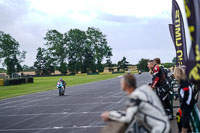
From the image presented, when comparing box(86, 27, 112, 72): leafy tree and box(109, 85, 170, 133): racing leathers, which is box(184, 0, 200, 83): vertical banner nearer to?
box(109, 85, 170, 133): racing leathers

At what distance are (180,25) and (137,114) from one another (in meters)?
9.82

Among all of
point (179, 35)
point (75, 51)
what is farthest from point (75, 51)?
point (179, 35)

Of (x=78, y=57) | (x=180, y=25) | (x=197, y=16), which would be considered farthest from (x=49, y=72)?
(x=197, y=16)

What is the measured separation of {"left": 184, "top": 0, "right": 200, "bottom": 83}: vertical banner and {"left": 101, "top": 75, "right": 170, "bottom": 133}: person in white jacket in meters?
1.34

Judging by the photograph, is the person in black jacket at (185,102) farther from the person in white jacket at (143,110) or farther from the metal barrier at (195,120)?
the person in white jacket at (143,110)

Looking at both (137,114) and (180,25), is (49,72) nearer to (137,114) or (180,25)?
(180,25)

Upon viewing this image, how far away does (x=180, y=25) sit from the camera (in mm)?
12305

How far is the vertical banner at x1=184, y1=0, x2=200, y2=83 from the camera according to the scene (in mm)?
4305

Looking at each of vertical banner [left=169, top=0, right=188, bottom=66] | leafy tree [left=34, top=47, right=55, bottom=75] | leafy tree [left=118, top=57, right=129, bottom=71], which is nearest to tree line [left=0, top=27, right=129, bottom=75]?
leafy tree [left=34, top=47, right=55, bottom=75]

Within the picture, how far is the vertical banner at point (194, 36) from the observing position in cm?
431

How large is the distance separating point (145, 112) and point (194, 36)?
1758 mm

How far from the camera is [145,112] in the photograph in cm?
324

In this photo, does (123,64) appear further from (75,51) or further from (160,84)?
(160,84)

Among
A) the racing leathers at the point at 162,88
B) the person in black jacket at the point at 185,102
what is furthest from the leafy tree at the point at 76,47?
the person in black jacket at the point at 185,102
